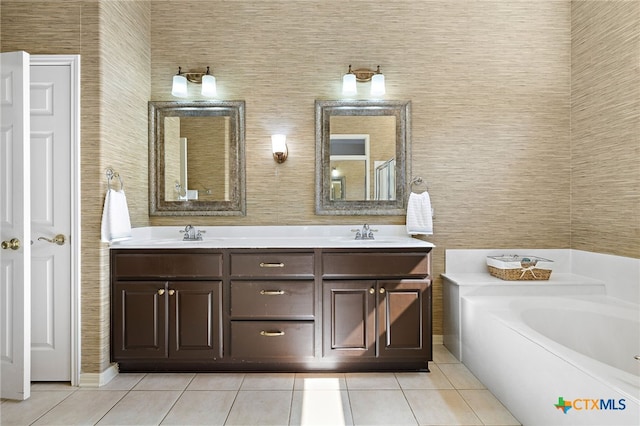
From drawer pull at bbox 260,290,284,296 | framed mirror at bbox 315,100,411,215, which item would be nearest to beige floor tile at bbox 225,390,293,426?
drawer pull at bbox 260,290,284,296

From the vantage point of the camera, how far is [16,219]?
85.0 inches

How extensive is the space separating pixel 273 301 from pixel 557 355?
1562 mm

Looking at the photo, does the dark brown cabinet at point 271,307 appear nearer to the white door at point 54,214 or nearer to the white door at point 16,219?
the white door at point 54,214

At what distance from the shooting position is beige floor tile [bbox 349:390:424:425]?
6.47ft

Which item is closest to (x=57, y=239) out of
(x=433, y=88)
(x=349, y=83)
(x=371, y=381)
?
(x=371, y=381)

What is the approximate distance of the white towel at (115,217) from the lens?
238 centimetres

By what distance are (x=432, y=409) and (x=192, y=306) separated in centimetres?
155

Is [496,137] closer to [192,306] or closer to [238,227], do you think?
[238,227]

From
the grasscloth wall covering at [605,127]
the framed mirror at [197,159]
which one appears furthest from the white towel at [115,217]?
the grasscloth wall covering at [605,127]

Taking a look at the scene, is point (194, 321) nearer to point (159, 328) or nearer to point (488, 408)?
point (159, 328)

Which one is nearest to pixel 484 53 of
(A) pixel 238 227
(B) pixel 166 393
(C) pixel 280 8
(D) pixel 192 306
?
(C) pixel 280 8

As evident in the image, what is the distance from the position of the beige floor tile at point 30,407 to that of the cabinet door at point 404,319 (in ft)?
6.26

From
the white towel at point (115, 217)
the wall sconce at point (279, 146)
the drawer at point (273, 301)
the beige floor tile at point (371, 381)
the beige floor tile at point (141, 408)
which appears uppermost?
the wall sconce at point (279, 146)

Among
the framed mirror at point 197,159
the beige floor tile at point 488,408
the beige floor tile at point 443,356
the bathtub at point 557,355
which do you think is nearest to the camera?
the bathtub at point 557,355
